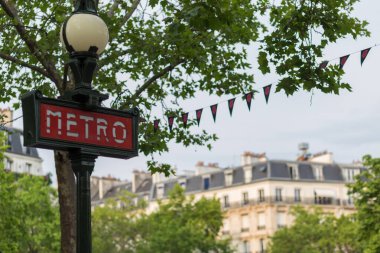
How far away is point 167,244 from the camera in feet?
181

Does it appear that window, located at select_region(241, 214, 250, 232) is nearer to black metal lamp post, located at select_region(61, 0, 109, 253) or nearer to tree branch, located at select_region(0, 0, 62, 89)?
tree branch, located at select_region(0, 0, 62, 89)

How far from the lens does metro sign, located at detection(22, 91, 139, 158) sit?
22.7 feet

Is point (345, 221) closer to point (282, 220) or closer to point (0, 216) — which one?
point (282, 220)

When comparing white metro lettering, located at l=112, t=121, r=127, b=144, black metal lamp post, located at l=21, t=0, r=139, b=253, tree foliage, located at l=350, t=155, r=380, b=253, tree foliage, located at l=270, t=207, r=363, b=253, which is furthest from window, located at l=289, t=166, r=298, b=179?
black metal lamp post, located at l=21, t=0, r=139, b=253

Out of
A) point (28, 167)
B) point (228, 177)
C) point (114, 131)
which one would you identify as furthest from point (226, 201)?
point (114, 131)

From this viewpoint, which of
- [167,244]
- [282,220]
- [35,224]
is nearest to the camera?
[35,224]

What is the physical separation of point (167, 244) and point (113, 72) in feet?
126

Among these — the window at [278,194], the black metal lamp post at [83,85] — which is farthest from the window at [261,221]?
the black metal lamp post at [83,85]

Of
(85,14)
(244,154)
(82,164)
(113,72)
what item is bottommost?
(82,164)

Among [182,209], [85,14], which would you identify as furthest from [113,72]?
[182,209]

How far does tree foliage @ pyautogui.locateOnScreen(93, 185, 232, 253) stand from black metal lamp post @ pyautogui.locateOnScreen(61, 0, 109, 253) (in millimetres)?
47908

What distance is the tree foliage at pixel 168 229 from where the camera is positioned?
55250mm

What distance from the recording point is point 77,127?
282 inches

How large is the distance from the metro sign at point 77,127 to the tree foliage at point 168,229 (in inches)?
1880
